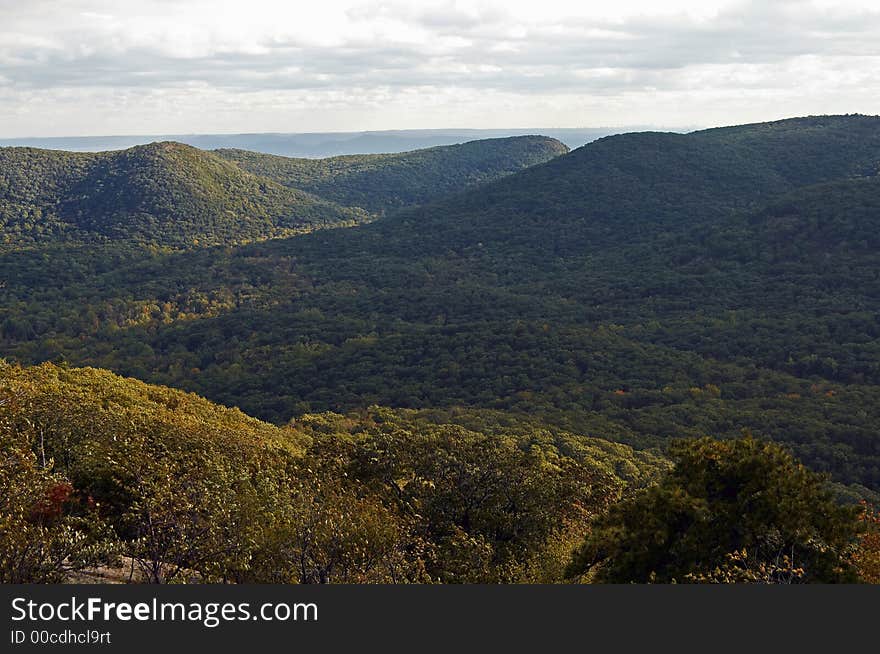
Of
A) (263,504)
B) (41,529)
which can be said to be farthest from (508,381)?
(41,529)

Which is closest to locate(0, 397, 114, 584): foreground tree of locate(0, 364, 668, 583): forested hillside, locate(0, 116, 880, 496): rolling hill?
locate(0, 364, 668, 583): forested hillside

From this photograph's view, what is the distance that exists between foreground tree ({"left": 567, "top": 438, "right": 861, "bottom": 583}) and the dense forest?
0.08 meters

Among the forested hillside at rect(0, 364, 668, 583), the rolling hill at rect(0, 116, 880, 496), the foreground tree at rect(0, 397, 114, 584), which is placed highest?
the foreground tree at rect(0, 397, 114, 584)

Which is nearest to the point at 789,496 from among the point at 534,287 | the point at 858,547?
the point at 858,547

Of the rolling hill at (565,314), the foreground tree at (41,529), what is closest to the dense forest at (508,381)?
the foreground tree at (41,529)

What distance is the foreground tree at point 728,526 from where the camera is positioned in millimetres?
19375

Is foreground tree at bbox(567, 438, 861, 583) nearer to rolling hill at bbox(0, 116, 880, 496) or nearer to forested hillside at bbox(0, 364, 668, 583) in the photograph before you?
forested hillside at bbox(0, 364, 668, 583)

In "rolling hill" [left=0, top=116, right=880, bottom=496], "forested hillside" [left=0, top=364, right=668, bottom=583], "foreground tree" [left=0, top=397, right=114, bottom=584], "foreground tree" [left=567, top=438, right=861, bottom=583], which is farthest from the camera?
"rolling hill" [left=0, top=116, right=880, bottom=496]

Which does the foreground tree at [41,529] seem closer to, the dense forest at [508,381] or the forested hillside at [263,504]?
the forested hillside at [263,504]

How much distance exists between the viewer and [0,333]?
133500mm

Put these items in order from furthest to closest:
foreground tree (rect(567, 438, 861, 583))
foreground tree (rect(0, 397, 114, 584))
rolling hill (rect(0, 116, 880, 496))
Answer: rolling hill (rect(0, 116, 880, 496)) < foreground tree (rect(567, 438, 861, 583)) < foreground tree (rect(0, 397, 114, 584))

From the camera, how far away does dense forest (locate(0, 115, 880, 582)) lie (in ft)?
69.4

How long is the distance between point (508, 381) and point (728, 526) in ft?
238

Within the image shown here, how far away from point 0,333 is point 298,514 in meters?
138
